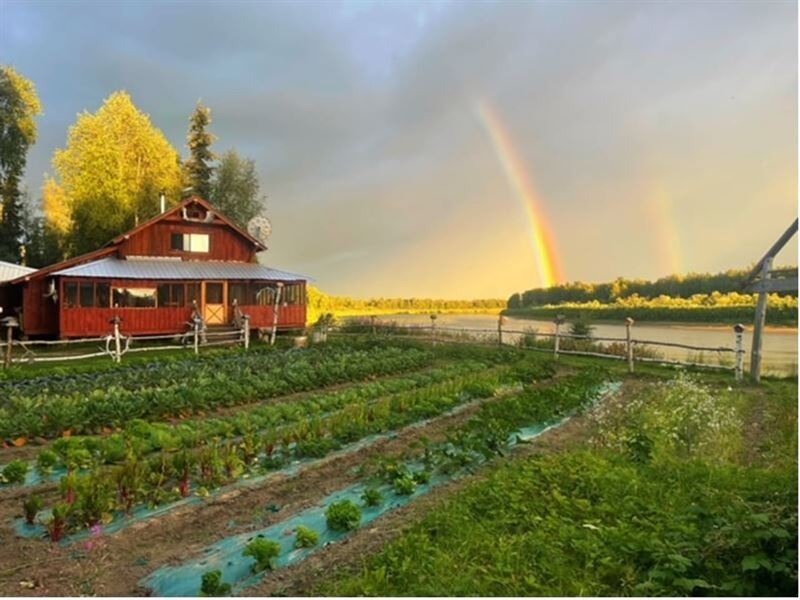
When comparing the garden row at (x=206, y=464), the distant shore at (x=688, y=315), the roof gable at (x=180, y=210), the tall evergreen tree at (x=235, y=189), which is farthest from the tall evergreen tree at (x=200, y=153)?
the garden row at (x=206, y=464)

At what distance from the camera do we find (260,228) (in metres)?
32.2

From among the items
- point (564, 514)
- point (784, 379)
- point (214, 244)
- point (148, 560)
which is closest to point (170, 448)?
point (148, 560)

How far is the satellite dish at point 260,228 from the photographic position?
105ft

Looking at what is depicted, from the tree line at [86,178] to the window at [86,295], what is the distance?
11398 mm

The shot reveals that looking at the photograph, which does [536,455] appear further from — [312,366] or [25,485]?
[312,366]

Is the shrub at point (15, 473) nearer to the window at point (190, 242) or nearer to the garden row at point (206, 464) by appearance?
the garden row at point (206, 464)

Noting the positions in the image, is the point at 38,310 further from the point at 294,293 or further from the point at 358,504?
the point at 358,504

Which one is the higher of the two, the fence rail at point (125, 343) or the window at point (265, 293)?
the window at point (265, 293)

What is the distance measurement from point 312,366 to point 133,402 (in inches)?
227

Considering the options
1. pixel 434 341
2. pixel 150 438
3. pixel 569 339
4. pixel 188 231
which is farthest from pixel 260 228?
pixel 150 438

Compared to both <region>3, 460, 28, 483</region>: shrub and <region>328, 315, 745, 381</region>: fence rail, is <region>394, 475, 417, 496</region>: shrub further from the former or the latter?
<region>328, 315, 745, 381</region>: fence rail

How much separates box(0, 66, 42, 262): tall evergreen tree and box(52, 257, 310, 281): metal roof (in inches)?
528

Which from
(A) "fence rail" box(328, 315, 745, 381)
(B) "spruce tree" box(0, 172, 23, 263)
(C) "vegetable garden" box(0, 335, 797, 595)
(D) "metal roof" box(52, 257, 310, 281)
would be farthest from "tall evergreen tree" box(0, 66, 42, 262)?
(C) "vegetable garden" box(0, 335, 797, 595)

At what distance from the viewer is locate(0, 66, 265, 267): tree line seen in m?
31.7
